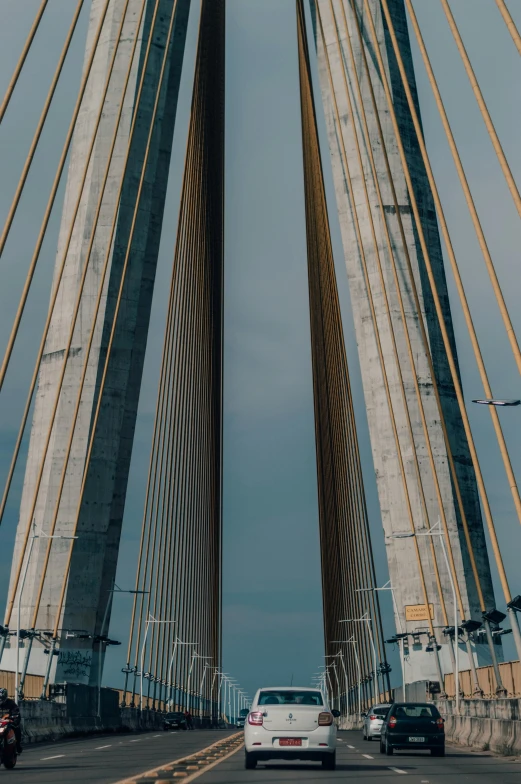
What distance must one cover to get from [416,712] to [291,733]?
8.33 metres

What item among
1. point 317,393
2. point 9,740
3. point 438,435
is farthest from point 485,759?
point 317,393

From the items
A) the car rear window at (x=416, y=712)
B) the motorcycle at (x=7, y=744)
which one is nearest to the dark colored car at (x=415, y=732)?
the car rear window at (x=416, y=712)

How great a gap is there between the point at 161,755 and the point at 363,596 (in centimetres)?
4398

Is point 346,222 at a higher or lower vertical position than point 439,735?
higher

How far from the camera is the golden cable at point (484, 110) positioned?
57.3 feet

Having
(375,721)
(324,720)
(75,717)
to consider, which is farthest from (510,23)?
(75,717)

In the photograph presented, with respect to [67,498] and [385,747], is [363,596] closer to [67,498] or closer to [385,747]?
[67,498]

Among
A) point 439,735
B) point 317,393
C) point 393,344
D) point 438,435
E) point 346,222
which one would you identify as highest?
point 317,393

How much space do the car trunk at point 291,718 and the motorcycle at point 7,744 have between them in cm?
391

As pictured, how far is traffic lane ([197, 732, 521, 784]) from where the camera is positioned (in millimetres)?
14797

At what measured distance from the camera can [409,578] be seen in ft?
129

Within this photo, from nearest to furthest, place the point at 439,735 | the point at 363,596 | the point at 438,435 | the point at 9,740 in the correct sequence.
A: the point at 9,740 < the point at 439,735 < the point at 438,435 < the point at 363,596

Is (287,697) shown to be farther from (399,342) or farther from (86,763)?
(399,342)

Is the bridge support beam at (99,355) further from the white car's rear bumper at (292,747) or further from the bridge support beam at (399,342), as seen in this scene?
the white car's rear bumper at (292,747)
